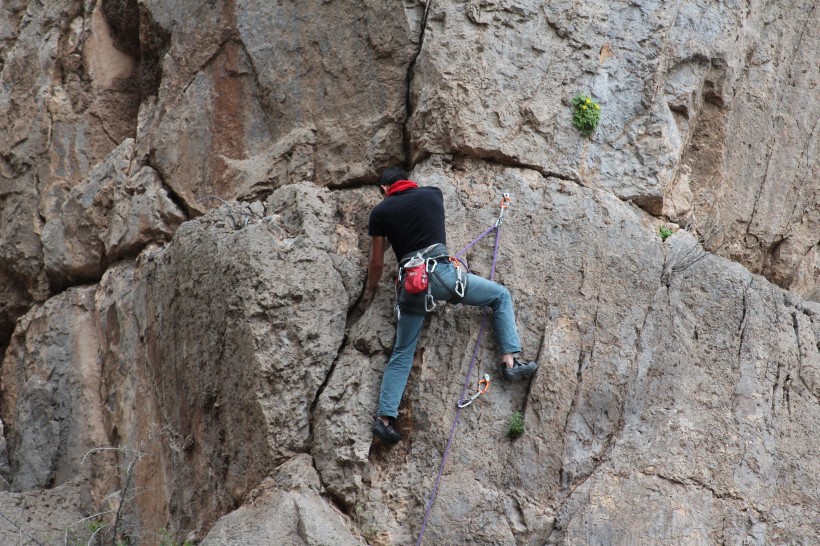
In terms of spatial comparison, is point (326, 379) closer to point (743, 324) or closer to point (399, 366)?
point (399, 366)

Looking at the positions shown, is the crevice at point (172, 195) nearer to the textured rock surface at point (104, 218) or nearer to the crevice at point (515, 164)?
the textured rock surface at point (104, 218)

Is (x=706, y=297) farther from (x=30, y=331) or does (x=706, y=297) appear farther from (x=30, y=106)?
(x=30, y=106)

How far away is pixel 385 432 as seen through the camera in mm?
8922

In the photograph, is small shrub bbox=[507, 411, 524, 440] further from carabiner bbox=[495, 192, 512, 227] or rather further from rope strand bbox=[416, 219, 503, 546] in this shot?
carabiner bbox=[495, 192, 512, 227]

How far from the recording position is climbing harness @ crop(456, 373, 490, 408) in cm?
904

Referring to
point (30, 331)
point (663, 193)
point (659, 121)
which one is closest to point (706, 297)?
point (663, 193)

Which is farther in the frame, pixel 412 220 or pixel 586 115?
pixel 586 115

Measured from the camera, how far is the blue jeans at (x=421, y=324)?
8.96 meters

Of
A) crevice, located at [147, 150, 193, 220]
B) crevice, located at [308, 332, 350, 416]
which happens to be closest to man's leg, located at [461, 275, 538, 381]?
crevice, located at [308, 332, 350, 416]

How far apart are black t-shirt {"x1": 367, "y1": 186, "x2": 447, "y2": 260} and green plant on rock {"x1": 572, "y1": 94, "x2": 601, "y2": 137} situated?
1815mm

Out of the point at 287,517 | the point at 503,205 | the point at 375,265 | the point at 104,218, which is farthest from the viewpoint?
the point at 104,218

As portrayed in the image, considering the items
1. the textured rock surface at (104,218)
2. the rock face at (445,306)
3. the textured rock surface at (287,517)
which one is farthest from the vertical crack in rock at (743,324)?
the textured rock surface at (104,218)

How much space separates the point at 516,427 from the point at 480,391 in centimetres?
44

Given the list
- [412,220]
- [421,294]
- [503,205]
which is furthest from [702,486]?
[412,220]
